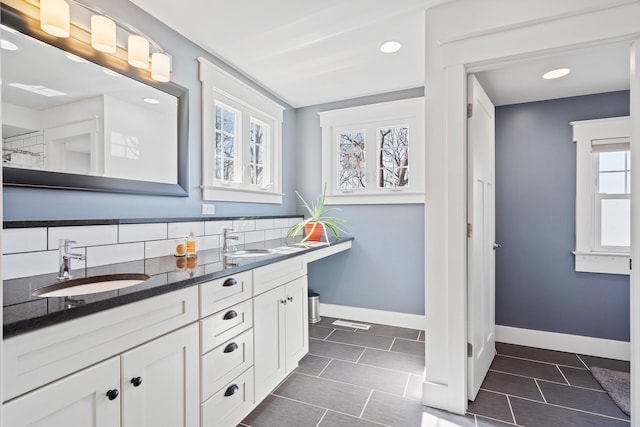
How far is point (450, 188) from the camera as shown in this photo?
1.88 meters

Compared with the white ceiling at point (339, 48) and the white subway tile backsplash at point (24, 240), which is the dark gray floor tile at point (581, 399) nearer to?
the white ceiling at point (339, 48)

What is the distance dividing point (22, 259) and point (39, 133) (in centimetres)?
58

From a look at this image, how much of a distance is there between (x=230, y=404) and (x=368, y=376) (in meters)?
1.01

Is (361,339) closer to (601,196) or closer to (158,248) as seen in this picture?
(158,248)

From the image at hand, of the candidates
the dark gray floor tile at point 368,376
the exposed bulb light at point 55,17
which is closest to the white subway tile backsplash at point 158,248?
the exposed bulb light at point 55,17

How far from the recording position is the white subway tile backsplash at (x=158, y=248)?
1.90 meters

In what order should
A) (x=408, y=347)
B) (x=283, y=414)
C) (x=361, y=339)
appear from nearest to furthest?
(x=283, y=414) → (x=408, y=347) → (x=361, y=339)

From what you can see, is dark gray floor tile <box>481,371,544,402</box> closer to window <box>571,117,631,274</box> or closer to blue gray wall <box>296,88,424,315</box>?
blue gray wall <box>296,88,424,315</box>

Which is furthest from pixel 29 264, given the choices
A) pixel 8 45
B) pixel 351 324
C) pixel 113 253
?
pixel 351 324

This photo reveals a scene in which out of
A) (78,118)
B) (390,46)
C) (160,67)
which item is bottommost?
(78,118)

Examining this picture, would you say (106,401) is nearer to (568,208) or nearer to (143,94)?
(143,94)

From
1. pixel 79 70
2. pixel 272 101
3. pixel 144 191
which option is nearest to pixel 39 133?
pixel 79 70

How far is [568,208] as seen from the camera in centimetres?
268

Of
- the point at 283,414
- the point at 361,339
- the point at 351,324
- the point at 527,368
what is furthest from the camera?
the point at 351,324
